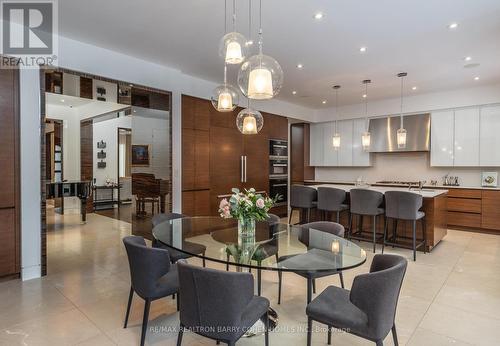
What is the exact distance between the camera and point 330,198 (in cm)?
511

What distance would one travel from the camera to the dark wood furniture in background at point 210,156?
17.5 ft

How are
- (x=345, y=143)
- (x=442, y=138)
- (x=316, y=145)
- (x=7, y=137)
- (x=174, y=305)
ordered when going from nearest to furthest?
(x=174, y=305)
(x=7, y=137)
(x=442, y=138)
(x=345, y=143)
(x=316, y=145)

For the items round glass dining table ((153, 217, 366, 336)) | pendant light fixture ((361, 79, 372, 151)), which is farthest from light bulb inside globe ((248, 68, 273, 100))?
pendant light fixture ((361, 79, 372, 151))

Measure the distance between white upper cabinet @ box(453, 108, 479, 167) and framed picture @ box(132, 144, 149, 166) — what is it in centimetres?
655

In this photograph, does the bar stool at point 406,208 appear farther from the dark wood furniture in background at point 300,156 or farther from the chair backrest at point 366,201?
the dark wood furniture in background at point 300,156

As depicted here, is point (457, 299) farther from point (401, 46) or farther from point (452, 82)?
point (452, 82)

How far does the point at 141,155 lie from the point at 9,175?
2.40 metres

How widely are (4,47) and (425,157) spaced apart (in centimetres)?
807

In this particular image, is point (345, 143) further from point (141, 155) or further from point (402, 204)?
point (141, 155)

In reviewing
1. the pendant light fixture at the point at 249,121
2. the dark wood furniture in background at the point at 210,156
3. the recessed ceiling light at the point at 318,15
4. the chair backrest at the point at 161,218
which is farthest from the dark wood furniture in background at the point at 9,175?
the recessed ceiling light at the point at 318,15

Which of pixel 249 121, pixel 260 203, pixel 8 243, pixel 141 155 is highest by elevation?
pixel 249 121

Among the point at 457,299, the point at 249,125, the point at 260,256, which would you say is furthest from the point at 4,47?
the point at 457,299

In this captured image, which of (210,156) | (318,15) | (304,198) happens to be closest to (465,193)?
(304,198)

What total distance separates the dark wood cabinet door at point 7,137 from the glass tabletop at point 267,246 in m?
1.95
